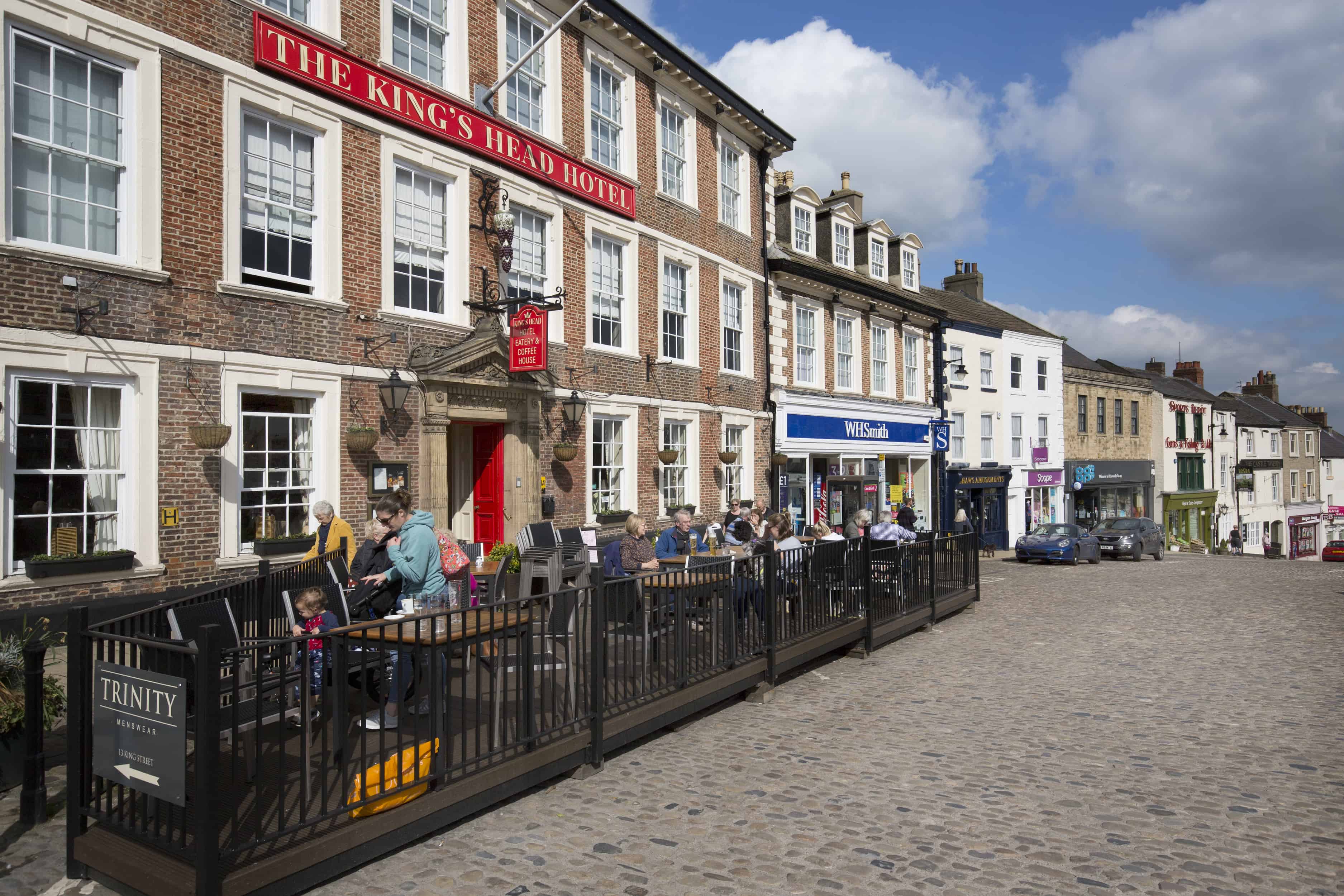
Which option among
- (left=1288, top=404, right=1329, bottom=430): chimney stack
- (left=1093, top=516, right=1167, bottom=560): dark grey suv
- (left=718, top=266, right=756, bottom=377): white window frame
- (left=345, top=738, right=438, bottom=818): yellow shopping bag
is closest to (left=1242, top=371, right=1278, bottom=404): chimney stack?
(left=1288, top=404, right=1329, bottom=430): chimney stack

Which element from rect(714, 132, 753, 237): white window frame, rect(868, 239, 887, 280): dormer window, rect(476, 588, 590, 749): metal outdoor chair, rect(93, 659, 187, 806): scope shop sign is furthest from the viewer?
rect(868, 239, 887, 280): dormer window

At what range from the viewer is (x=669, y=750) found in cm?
688

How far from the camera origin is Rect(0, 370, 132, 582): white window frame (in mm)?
8055

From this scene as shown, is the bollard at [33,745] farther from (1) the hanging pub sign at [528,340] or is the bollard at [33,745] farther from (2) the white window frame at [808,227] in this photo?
(2) the white window frame at [808,227]

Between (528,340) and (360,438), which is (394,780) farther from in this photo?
(528,340)

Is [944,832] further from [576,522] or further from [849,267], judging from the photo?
[849,267]

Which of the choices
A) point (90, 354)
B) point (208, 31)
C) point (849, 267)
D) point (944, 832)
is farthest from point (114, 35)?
point (849, 267)

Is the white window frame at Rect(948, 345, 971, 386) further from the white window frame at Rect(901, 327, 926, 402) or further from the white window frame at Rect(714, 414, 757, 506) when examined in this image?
the white window frame at Rect(714, 414, 757, 506)

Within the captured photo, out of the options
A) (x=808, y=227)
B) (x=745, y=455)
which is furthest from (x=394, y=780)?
(x=808, y=227)

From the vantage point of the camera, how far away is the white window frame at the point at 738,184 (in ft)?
63.4

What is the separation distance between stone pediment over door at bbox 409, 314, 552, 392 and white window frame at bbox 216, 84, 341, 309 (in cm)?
136

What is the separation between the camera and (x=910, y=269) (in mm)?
28172

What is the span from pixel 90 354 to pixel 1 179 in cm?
169

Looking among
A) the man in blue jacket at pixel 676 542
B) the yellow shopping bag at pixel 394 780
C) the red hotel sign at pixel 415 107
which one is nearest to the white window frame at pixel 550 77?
the red hotel sign at pixel 415 107
